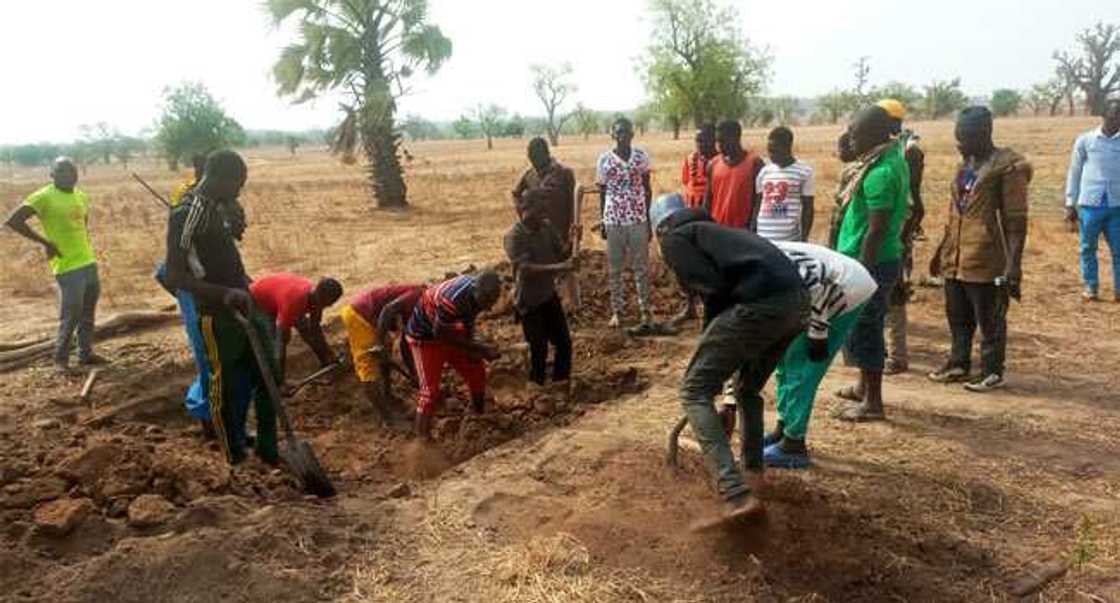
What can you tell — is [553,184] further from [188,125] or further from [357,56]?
[188,125]

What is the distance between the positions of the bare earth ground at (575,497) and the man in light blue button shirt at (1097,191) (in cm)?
61

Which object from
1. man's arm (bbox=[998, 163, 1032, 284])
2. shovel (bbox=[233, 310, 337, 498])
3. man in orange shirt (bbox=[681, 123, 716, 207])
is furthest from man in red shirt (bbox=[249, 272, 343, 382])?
man's arm (bbox=[998, 163, 1032, 284])

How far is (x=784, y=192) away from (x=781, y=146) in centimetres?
32

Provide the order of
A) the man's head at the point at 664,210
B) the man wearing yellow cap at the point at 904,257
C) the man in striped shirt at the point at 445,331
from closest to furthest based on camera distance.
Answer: the man's head at the point at 664,210, the man in striped shirt at the point at 445,331, the man wearing yellow cap at the point at 904,257

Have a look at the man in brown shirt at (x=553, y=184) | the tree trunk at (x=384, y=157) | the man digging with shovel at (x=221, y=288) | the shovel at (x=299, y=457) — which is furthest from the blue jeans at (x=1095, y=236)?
the tree trunk at (x=384, y=157)

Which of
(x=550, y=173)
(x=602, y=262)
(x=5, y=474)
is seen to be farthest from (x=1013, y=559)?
(x=602, y=262)

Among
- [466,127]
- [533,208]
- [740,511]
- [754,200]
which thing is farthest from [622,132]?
[466,127]

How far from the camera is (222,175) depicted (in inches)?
165

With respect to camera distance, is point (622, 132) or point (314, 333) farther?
point (622, 132)

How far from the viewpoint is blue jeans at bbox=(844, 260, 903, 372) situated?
4660 millimetres

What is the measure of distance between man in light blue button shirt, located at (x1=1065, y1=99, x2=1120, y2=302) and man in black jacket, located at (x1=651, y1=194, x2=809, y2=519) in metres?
5.38

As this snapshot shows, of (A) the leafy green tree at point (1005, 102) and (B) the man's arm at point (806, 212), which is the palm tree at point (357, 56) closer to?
(B) the man's arm at point (806, 212)

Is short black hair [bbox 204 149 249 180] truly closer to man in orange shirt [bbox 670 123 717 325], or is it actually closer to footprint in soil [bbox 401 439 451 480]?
footprint in soil [bbox 401 439 451 480]

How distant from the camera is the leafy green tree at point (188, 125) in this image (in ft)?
121
